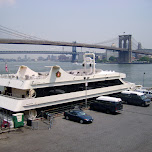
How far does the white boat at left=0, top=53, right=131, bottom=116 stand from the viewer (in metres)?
11.0

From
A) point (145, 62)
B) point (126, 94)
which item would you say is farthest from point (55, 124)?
point (145, 62)

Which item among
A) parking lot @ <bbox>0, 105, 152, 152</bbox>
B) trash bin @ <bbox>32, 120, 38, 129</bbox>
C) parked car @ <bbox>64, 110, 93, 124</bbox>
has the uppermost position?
parked car @ <bbox>64, 110, 93, 124</bbox>

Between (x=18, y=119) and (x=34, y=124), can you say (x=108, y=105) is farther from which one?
(x=18, y=119)

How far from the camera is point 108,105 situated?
508 inches

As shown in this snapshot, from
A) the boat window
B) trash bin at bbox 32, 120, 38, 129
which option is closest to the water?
the boat window

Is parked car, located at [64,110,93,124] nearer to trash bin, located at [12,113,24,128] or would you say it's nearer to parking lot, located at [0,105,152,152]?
parking lot, located at [0,105,152,152]

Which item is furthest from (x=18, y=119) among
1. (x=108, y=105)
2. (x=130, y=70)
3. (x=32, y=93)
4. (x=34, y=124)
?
(x=130, y=70)

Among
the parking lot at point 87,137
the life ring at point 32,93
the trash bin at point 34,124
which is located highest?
the life ring at point 32,93

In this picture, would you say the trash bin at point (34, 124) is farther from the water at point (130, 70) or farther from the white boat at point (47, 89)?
the water at point (130, 70)

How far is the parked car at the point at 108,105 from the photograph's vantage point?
12.7m

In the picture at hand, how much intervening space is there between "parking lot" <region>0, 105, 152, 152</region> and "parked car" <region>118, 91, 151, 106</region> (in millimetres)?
3107

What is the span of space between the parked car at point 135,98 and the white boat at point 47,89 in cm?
132

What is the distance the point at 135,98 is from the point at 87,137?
7.49 meters

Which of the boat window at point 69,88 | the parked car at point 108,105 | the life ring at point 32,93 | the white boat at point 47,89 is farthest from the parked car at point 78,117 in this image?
the parked car at point 108,105
